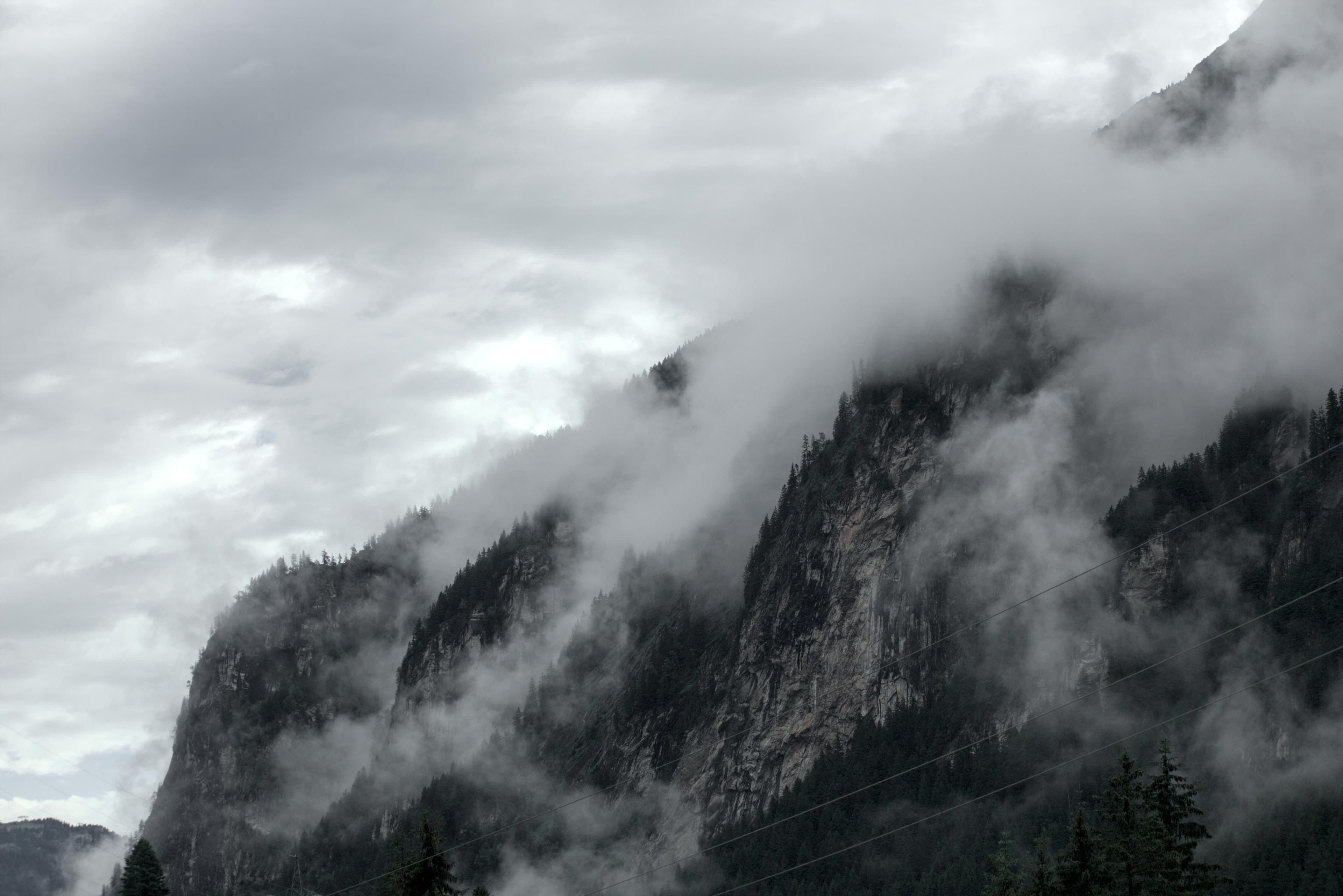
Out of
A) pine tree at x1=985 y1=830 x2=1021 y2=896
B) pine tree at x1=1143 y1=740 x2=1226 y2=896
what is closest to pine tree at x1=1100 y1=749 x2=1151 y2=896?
pine tree at x1=1143 y1=740 x2=1226 y2=896

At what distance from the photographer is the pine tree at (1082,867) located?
121 meters

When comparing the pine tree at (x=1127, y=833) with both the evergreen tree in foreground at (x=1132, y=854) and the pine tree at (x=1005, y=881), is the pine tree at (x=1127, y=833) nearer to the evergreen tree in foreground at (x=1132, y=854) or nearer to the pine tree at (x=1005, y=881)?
the evergreen tree in foreground at (x=1132, y=854)

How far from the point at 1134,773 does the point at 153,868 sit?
70516 millimetres

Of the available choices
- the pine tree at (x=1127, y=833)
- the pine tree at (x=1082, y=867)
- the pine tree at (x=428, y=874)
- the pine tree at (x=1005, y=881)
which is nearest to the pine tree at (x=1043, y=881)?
the pine tree at (x=1082, y=867)

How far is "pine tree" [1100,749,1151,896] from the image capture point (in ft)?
394

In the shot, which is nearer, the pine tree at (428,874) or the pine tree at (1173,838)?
the pine tree at (428,874)

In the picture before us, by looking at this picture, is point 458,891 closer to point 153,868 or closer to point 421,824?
point 421,824

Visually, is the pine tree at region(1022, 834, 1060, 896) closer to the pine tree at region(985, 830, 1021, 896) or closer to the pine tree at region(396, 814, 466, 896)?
the pine tree at region(985, 830, 1021, 896)

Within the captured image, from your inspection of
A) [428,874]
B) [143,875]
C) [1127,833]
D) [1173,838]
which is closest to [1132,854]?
[1127,833]

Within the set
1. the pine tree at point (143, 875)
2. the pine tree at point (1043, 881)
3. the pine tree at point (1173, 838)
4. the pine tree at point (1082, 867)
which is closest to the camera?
the pine tree at point (1173, 838)

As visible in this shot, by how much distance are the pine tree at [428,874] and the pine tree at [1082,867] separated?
136 feet

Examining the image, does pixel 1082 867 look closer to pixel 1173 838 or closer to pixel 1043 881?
pixel 1043 881

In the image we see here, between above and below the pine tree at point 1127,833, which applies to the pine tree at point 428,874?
above

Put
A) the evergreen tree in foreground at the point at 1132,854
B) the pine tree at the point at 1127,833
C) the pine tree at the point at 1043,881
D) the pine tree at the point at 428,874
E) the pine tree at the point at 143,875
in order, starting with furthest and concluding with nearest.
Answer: the pine tree at the point at 143,875, the pine tree at the point at 1043,881, the evergreen tree in foreground at the point at 1132,854, the pine tree at the point at 1127,833, the pine tree at the point at 428,874
